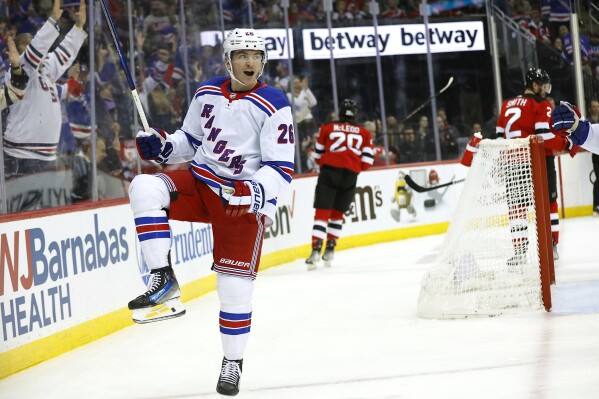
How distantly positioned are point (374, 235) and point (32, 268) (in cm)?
684

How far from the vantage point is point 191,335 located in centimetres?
609

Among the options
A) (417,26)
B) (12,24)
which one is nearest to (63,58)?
(12,24)

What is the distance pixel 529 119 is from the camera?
7.85 m

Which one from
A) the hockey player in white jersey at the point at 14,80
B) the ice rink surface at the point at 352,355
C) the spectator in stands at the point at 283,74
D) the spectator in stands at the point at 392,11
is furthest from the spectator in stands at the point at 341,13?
the hockey player in white jersey at the point at 14,80

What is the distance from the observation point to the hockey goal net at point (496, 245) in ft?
19.9

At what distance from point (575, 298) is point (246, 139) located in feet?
10.3

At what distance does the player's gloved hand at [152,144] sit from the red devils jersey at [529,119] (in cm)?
421

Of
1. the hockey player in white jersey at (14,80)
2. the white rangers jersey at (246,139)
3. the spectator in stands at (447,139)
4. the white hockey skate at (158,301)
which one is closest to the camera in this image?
the white hockey skate at (158,301)

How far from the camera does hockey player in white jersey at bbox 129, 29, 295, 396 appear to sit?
3.89 m

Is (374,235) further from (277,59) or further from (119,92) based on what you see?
(119,92)

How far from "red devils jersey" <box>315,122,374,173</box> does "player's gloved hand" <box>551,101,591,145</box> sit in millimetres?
5245

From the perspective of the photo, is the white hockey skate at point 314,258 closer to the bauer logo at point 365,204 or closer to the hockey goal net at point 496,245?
the bauer logo at point 365,204

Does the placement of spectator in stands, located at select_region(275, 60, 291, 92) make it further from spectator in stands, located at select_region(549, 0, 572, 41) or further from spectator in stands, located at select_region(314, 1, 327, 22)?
spectator in stands, located at select_region(549, 0, 572, 41)

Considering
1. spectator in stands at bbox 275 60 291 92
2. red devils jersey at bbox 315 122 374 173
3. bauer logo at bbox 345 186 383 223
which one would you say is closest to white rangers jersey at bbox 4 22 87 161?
red devils jersey at bbox 315 122 374 173
